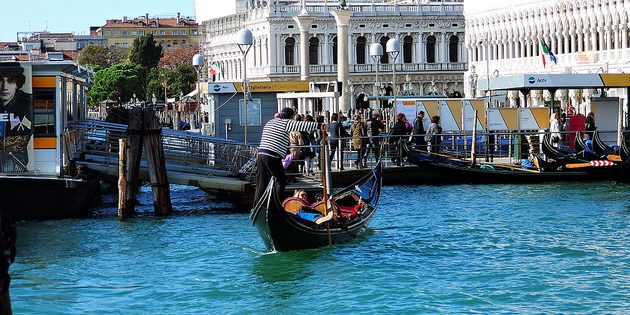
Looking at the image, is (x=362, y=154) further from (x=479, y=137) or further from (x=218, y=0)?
(x=218, y=0)

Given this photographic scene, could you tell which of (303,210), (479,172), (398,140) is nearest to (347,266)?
(303,210)

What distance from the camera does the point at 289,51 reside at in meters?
64.1

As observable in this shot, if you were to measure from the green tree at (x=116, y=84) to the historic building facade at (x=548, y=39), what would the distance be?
29301 mm

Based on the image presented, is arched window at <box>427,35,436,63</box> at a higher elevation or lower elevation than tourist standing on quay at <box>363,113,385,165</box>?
higher

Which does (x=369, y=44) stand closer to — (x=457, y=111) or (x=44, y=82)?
(x=457, y=111)

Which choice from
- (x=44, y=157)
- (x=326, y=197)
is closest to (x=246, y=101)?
(x=44, y=157)

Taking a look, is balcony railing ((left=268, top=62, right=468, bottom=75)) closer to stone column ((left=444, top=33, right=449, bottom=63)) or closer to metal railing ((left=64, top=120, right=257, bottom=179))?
stone column ((left=444, top=33, right=449, bottom=63))

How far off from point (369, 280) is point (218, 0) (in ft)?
204

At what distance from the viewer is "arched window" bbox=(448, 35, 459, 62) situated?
218ft

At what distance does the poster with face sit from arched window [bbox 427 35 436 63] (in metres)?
49.9

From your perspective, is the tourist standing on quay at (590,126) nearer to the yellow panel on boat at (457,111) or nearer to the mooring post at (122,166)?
the yellow panel on boat at (457,111)

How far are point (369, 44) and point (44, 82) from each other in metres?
48.4

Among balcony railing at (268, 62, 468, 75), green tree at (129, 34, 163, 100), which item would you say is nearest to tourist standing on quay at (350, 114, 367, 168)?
balcony railing at (268, 62, 468, 75)

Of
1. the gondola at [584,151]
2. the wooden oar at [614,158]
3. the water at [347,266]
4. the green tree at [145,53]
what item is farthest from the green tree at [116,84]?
the water at [347,266]
